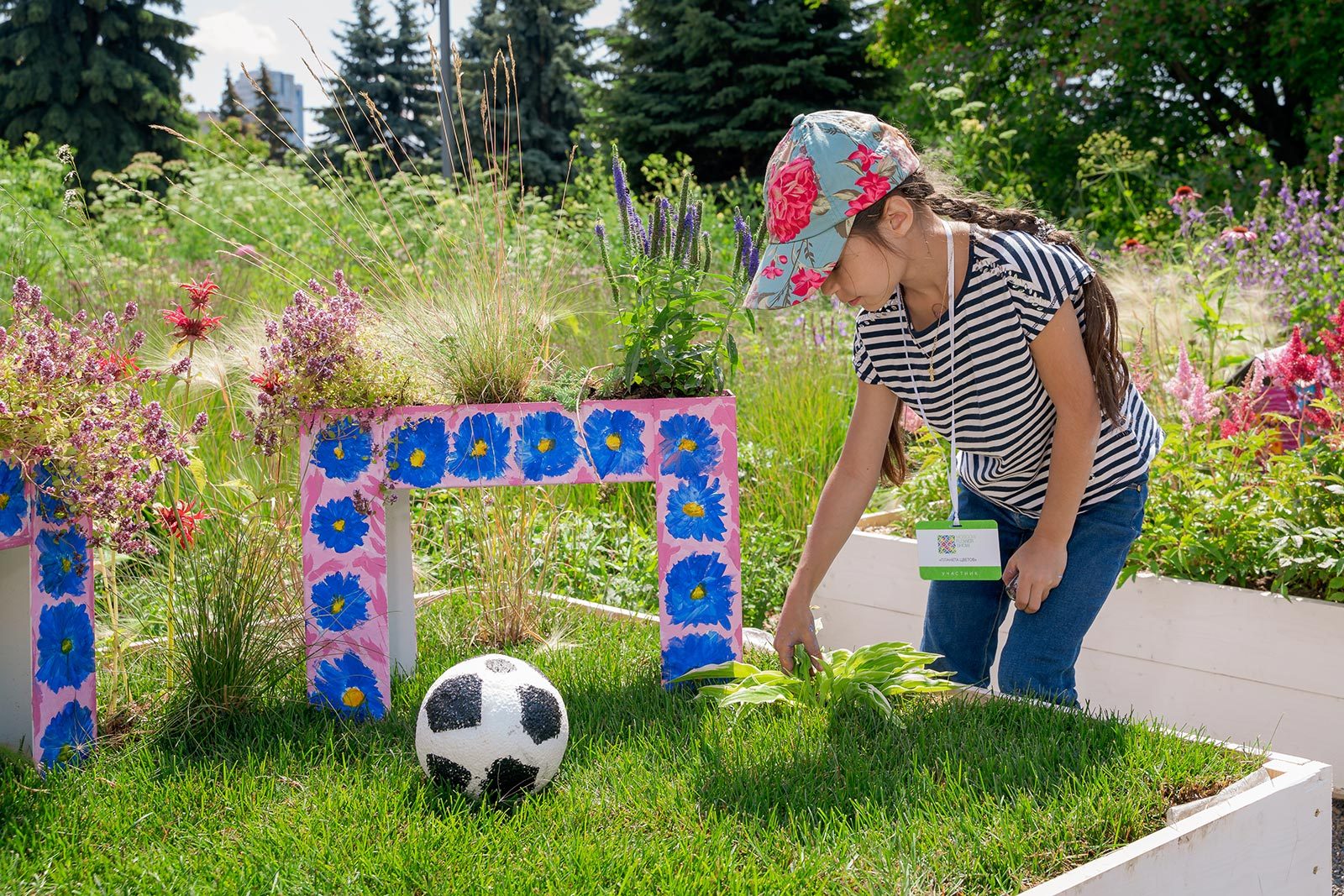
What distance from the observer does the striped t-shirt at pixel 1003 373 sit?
7.33 feet

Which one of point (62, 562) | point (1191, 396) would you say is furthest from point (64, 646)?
point (1191, 396)

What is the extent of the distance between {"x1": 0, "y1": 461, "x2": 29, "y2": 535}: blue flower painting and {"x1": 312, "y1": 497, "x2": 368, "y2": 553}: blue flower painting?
642 millimetres

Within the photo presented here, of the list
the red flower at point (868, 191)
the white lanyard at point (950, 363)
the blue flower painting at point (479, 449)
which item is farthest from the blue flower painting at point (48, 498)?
the white lanyard at point (950, 363)

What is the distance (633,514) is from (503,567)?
4.55 ft

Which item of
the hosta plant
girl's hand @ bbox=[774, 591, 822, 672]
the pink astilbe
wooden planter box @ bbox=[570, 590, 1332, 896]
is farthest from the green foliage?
the pink astilbe

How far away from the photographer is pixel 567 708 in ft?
8.68

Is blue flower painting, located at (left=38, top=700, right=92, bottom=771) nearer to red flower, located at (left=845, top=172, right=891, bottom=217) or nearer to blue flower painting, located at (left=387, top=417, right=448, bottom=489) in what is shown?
blue flower painting, located at (left=387, top=417, right=448, bottom=489)

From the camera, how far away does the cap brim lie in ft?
7.02

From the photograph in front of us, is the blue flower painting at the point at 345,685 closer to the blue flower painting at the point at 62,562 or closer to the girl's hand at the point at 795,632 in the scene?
the blue flower painting at the point at 62,562

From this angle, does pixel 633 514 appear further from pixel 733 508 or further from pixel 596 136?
pixel 596 136

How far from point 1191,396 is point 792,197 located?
77.9 inches

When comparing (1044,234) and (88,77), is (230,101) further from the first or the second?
(1044,234)

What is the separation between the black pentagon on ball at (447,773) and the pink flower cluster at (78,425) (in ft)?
2.62

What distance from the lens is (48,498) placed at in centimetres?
229
